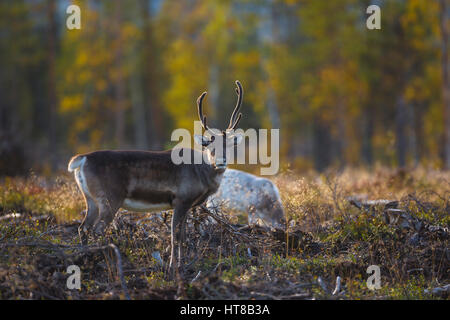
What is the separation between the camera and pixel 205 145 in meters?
6.86

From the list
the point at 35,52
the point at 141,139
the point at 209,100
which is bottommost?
the point at 141,139

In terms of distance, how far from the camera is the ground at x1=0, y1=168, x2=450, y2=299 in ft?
18.5

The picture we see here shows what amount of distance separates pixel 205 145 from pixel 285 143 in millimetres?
17381

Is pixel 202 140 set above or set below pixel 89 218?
above

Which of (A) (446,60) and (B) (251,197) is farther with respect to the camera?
(A) (446,60)

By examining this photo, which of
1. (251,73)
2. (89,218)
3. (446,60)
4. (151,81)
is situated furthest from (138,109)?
(89,218)

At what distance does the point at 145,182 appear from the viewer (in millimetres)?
6441

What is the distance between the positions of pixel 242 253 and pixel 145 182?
5.65 feet

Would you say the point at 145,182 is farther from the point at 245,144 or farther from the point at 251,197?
the point at 245,144

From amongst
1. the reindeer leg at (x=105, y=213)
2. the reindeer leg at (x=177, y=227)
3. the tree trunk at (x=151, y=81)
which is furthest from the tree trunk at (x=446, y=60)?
the tree trunk at (x=151, y=81)

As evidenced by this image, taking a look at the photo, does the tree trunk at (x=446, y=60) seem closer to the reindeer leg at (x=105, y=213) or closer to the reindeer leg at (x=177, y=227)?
the reindeer leg at (x=177, y=227)

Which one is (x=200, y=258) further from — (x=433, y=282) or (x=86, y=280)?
(x=433, y=282)

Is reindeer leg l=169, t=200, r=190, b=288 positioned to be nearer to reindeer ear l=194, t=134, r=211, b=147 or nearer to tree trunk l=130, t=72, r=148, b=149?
reindeer ear l=194, t=134, r=211, b=147
